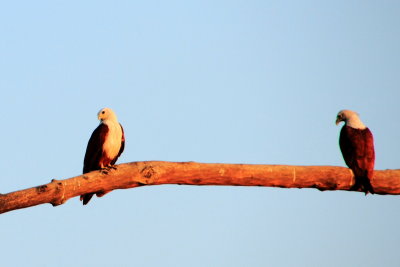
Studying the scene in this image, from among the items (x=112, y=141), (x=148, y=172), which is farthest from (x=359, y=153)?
(x=112, y=141)

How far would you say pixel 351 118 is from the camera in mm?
9852

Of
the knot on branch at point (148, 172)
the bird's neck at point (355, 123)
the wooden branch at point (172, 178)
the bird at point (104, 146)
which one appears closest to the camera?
the wooden branch at point (172, 178)

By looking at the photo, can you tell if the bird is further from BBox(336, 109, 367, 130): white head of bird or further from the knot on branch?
BBox(336, 109, 367, 130): white head of bird

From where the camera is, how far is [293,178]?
319 inches

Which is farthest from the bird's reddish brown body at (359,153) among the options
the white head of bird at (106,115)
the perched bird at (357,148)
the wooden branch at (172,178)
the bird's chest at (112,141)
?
the white head of bird at (106,115)

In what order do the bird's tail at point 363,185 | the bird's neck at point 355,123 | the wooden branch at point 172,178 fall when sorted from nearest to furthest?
the wooden branch at point 172,178, the bird's tail at point 363,185, the bird's neck at point 355,123

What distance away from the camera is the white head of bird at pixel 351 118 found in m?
9.70

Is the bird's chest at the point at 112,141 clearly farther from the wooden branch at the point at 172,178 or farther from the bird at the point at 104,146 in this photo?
the wooden branch at the point at 172,178

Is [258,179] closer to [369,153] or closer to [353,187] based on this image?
[353,187]

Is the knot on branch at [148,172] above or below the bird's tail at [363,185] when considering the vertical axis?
below

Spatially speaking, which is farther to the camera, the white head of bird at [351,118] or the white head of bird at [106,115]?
the white head of bird at [106,115]

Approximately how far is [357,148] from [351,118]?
0.72 m

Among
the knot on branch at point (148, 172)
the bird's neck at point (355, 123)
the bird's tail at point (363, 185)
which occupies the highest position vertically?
the bird's neck at point (355, 123)

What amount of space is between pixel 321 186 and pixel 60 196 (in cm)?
285
